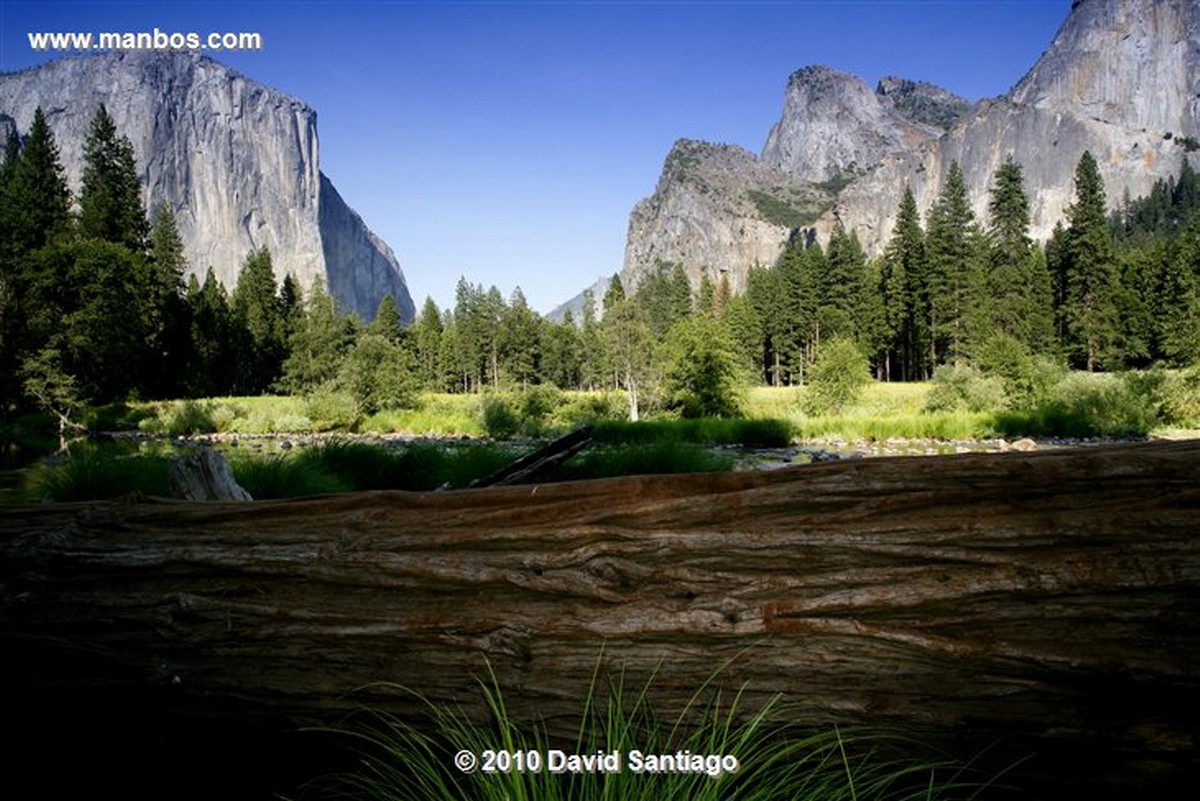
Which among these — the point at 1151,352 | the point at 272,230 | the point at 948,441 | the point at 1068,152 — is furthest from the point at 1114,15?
the point at 272,230

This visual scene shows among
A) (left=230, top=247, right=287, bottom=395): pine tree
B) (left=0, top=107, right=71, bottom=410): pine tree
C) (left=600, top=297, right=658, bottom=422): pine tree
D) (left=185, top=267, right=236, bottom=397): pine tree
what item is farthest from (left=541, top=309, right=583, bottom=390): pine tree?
(left=0, top=107, right=71, bottom=410): pine tree

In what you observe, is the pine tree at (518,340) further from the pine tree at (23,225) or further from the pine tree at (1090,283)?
the pine tree at (1090,283)

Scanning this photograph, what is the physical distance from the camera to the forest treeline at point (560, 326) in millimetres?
26562

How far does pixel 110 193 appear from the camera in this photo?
37.8m

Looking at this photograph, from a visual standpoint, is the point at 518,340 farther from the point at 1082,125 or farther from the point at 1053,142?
the point at 1082,125

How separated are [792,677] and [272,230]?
6535 inches

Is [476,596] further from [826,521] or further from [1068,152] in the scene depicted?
[1068,152]

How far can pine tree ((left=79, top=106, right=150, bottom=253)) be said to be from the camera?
36.8m

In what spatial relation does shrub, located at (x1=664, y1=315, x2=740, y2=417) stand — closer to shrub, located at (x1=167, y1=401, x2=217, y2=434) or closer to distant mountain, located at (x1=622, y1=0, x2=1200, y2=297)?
shrub, located at (x1=167, y1=401, x2=217, y2=434)

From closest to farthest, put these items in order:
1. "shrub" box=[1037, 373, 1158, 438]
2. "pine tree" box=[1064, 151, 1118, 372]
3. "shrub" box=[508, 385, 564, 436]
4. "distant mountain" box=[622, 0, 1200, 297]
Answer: "shrub" box=[1037, 373, 1158, 438]
"shrub" box=[508, 385, 564, 436]
"pine tree" box=[1064, 151, 1118, 372]
"distant mountain" box=[622, 0, 1200, 297]

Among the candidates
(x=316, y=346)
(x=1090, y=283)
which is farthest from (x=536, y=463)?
(x=1090, y=283)

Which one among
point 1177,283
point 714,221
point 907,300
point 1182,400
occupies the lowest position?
point 1182,400

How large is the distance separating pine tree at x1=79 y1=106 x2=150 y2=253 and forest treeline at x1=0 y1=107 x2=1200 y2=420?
112mm

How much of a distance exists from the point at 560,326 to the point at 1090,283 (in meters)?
44.1
